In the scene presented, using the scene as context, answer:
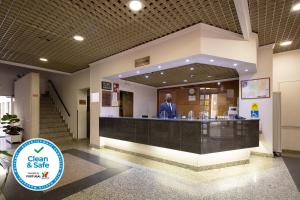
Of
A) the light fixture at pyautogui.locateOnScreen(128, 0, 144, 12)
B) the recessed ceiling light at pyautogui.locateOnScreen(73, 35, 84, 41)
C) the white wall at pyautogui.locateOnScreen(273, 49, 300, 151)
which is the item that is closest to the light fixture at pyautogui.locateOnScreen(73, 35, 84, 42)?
the recessed ceiling light at pyautogui.locateOnScreen(73, 35, 84, 41)

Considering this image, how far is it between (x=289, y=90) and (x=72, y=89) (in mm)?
8684

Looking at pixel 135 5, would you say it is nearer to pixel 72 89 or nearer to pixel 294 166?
pixel 294 166

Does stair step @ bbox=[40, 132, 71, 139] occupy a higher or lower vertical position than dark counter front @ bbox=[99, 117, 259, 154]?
lower

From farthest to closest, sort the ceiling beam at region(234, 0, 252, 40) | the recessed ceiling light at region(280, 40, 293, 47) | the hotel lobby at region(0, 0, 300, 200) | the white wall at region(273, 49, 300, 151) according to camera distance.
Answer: the white wall at region(273, 49, 300, 151) → the recessed ceiling light at region(280, 40, 293, 47) → the hotel lobby at region(0, 0, 300, 200) → the ceiling beam at region(234, 0, 252, 40)

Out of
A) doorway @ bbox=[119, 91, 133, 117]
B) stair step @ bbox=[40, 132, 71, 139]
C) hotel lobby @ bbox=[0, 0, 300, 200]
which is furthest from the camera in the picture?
doorway @ bbox=[119, 91, 133, 117]

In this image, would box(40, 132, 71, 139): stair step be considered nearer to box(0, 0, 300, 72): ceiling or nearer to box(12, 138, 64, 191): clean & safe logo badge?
box(0, 0, 300, 72): ceiling

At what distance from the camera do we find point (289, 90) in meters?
5.83

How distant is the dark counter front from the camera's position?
3927 mm

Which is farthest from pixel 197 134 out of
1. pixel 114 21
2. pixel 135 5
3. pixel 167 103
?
pixel 114 21

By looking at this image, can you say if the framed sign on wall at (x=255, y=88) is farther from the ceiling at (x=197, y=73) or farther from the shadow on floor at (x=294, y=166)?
the shadow on floor at (x=294, y=166)

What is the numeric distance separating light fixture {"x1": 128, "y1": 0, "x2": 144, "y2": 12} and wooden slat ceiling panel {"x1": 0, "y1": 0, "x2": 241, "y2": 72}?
82 mm

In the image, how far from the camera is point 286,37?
4801 millimetres

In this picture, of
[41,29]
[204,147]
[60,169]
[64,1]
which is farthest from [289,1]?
[41,29]

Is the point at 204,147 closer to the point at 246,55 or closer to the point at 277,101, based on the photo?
the point at 246,55
